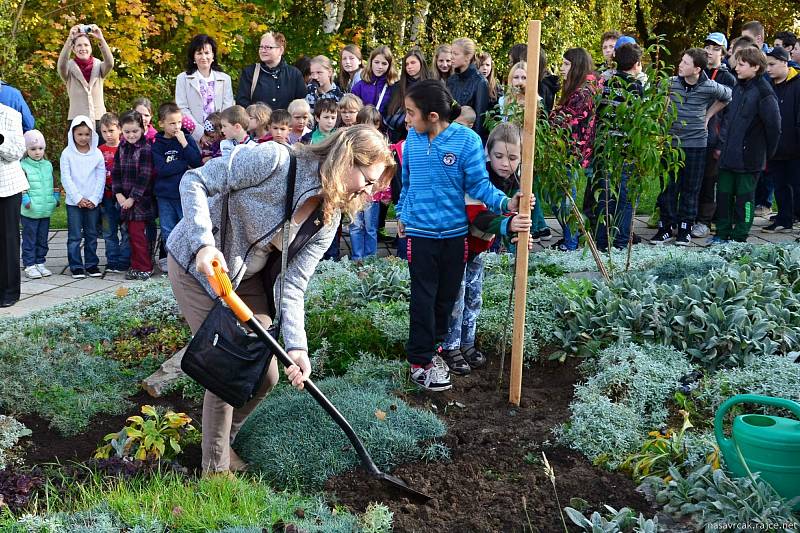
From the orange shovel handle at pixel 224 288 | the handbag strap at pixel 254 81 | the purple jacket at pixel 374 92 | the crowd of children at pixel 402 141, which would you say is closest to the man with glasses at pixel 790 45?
the crowd of children at pixel 402 141

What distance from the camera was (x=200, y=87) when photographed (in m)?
10.0

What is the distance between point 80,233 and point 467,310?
493 cm

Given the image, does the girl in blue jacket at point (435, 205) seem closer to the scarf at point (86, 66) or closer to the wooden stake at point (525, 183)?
the wooden stake at point (525, 183)

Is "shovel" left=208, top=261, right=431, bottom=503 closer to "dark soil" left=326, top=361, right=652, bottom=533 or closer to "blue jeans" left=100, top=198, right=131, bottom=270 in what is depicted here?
"dark soil" left=326, top=361, right=652, bottom=533

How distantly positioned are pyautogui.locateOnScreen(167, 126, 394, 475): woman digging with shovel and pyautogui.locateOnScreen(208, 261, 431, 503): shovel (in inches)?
2.3

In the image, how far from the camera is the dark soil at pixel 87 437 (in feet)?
15.2

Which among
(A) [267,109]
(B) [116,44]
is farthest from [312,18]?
(A) [267,109]

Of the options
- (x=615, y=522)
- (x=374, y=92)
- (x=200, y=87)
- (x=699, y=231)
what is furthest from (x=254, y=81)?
(x=615, y=522)

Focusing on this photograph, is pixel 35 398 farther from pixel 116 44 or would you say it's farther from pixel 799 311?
pixel 116 44

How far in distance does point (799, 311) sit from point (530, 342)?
1.72 meters

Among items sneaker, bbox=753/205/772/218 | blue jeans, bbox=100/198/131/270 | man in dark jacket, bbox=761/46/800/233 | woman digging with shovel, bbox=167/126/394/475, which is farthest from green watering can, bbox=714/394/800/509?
sneaker, bbox=753/205/772/218

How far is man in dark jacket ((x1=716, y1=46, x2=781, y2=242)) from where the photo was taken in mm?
9141

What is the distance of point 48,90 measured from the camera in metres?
13.6

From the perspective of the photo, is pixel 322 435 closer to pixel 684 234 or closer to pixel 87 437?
pixel 87 437
